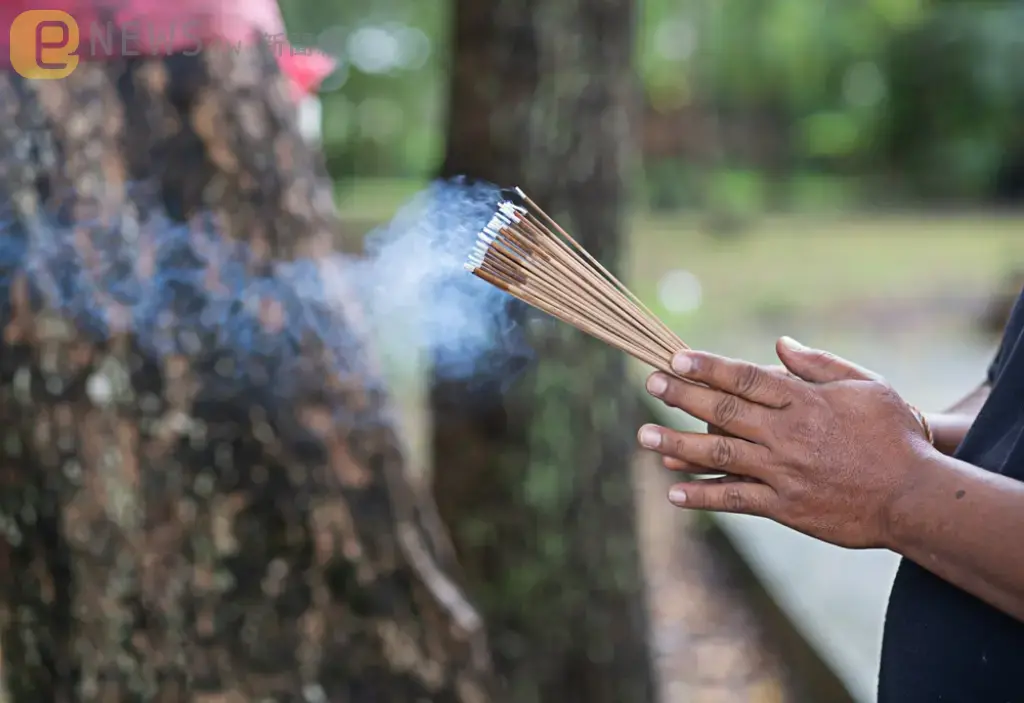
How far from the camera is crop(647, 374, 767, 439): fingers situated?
1144mm

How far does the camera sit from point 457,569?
8.76ft

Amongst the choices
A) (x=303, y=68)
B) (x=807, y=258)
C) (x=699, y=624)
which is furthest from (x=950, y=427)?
(x=807, y=258)

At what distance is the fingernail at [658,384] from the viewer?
118 centimetres

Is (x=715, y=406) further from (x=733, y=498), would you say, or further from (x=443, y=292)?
(x=443, y=292)

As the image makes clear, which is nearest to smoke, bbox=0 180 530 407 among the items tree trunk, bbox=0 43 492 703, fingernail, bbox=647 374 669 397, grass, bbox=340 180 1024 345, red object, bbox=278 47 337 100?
tree trunk, bbox=0 43 492 703

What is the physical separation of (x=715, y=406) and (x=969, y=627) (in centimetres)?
41

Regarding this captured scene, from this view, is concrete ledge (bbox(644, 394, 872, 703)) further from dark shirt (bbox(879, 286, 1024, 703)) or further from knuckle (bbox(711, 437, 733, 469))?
knuckle (bbox(711, 437, 733, 469))

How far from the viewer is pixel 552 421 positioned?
266cm

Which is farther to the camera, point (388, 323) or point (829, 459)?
point (388, 323)

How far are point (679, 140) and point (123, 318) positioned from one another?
1325cm

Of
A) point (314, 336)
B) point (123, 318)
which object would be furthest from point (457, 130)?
point (123, 318)

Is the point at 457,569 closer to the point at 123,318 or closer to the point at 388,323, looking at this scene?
the point at 388,323

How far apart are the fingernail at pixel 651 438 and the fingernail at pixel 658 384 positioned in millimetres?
45

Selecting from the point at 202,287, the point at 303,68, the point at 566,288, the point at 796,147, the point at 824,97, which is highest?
the point at 303,68
